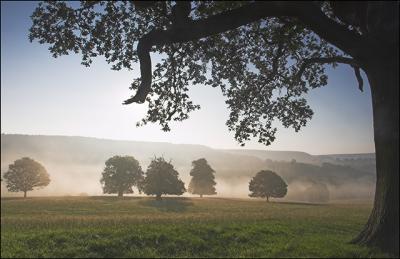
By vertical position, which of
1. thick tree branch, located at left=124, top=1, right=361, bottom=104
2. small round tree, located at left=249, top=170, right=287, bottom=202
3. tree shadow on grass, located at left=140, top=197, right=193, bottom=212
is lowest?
tree shadow on grass, located at left=140, top=197, right=193, bottom=212

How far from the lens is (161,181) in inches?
2753

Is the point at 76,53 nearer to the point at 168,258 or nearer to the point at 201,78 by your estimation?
the point at 201,78

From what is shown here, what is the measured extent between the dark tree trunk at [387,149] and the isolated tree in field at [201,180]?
253 feet

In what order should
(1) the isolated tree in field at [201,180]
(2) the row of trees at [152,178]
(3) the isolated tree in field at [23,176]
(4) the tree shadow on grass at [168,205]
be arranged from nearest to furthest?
1. (4) the tree shadow on grass at [168,205]
2. (2) the row of trees at [152,178]
3. (3) the isolated tree in field at [23,176]
4. (1) the isolated tree in field at [201,180]

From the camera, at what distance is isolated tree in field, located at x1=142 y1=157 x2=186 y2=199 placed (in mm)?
69562

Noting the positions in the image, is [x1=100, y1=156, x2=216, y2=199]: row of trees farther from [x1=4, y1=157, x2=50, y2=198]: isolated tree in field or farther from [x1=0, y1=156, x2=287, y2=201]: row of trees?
[x1=4, y1=157, x2=50, y2=198]: isolated tree in field

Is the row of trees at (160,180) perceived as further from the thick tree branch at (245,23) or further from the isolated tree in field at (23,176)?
the thick tree branch at (245,23)

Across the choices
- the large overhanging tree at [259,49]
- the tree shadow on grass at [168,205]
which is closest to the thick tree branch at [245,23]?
the large overhanging tree at [259,49]

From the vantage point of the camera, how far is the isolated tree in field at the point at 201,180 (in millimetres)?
89062

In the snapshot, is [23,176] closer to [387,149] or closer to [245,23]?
[245,23]

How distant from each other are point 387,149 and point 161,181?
196ft

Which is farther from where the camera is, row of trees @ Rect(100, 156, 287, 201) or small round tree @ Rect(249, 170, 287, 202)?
small round tree @ Rect(249, 170, 287, 202)

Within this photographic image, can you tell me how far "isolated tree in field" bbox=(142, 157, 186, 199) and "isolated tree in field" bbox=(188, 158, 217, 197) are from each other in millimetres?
18088

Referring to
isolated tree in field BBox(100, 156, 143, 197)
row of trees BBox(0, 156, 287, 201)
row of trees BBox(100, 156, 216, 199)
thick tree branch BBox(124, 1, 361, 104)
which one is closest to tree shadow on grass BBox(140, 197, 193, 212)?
row of trees BBox(100, 156, 216, 199)
